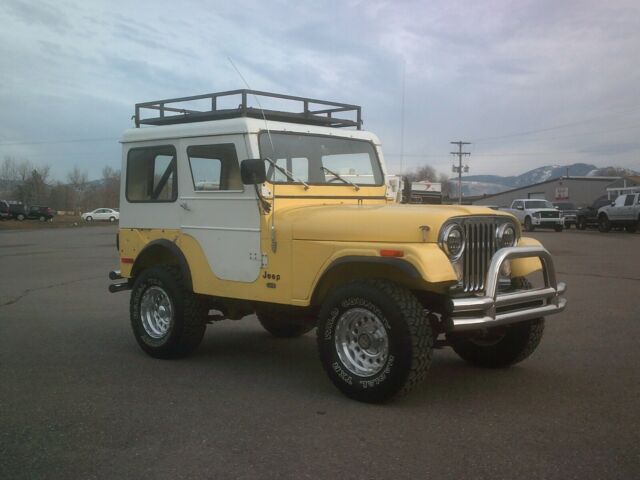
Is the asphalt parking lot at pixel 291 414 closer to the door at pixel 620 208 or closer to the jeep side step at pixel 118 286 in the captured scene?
the jeep side step at pixel 118 286

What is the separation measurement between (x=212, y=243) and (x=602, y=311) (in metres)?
5.82

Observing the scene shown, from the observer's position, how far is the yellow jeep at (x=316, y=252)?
4625 mm

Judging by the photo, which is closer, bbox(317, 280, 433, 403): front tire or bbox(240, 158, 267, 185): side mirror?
bbox(317, 280, 433, 403): front tire

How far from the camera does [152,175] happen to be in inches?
263

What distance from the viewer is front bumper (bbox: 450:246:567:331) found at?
4.49 meters

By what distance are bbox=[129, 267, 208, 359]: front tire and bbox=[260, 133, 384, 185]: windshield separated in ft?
4.96

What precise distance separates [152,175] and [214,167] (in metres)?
0.97

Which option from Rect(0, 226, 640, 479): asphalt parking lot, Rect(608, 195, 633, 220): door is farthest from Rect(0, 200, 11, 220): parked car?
Rect(0, 226, 640, 479): asphalt parking lot

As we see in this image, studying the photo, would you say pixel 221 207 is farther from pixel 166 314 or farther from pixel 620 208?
pixel 620 208

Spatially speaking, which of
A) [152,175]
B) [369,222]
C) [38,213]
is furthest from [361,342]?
[38,213]

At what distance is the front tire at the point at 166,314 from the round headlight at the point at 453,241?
8.92ft

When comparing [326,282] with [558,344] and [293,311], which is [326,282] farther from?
[558,344]

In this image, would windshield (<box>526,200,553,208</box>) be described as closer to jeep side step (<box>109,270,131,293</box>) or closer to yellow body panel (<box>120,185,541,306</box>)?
yellow body panel (<box>120,185,541,306</box>)

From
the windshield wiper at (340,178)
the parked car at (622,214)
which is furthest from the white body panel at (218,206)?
the parked car at (622,214)
